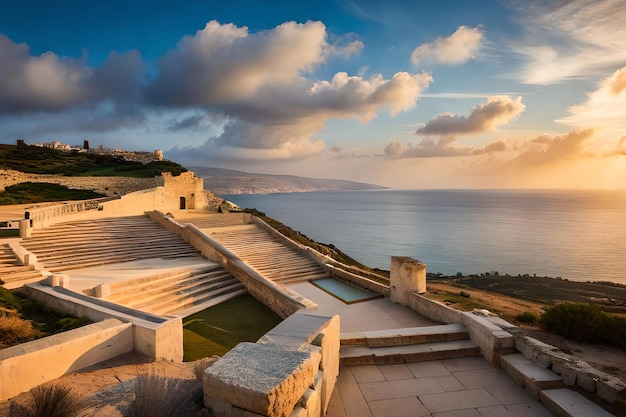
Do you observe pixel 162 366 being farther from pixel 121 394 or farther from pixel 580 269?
pixel 580 269

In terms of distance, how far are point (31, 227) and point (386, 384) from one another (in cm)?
1675

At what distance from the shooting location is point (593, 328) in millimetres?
9148

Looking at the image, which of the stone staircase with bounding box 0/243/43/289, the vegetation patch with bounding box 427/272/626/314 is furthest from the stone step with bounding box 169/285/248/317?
the vegetation patch with bounding box 427/272/626/314

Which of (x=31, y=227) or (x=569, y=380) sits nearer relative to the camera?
(x=569, y=380)

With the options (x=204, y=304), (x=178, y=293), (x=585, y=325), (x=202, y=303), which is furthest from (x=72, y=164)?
(x=585, y=325)

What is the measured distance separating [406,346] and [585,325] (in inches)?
236

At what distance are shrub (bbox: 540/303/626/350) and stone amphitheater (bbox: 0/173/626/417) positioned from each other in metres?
3.40

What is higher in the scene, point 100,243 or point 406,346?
point 100,243

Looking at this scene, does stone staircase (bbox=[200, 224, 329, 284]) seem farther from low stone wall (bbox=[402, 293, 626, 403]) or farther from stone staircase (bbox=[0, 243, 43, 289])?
low stone wall (bbox=[402, 293, 626, 403])

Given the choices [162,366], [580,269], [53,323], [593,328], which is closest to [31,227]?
[53,323]

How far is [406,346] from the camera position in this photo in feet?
22.4

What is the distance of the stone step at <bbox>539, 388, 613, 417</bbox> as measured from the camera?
459cm

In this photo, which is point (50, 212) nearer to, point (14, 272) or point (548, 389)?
point (14, 272)

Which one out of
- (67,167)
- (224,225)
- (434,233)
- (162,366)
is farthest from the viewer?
(434,233)
